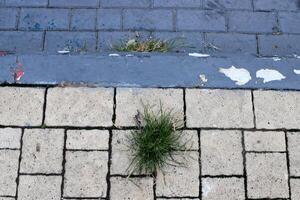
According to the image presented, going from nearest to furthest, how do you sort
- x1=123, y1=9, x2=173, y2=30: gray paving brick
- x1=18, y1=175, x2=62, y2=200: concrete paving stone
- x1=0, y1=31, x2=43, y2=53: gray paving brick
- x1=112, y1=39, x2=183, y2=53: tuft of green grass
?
x1=18, y1=175, x2=62, y2=200: concrete paving stone
x1=112, y1=39, x2=183, y2=53: tuft of green grass
x1=0, y1=31, x2=43, y2=53: gray paving brick
x1=123, y1=9, x2=173, y2=30: gray paving brick

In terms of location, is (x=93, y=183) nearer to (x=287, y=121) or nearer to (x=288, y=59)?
(x=287, y=121)

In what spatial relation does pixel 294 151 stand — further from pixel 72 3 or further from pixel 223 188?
pixel 72 3

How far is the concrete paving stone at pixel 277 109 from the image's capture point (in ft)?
12.2

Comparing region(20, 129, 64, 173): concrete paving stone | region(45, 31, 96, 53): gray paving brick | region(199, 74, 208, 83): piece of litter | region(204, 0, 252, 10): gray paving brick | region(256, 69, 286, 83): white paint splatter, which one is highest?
region(204, 0, 252, 10): gray paving brick

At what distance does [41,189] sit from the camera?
350cm

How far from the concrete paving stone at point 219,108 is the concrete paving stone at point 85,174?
67cm

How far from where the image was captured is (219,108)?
3.73m

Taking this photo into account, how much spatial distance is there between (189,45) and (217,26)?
287mm

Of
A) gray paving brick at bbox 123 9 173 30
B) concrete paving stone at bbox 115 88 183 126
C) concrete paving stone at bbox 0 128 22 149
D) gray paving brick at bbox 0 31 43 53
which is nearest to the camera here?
concrete paving stone at bbox 0 128 22 149

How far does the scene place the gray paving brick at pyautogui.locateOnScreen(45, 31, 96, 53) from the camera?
4.15 metres

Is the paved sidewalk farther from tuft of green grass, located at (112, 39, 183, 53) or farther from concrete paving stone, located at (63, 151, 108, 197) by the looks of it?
tuft of green grass, located at (112, 39, 183, 53)

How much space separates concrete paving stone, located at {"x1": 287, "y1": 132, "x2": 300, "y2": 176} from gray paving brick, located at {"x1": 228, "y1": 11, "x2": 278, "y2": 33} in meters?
0.98

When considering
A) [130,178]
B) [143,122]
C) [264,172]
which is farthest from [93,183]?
[264,172]

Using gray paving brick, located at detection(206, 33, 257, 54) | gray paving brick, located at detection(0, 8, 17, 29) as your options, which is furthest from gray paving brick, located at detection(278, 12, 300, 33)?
gray paving brick, located at detection(0, 8, 17, 29)
